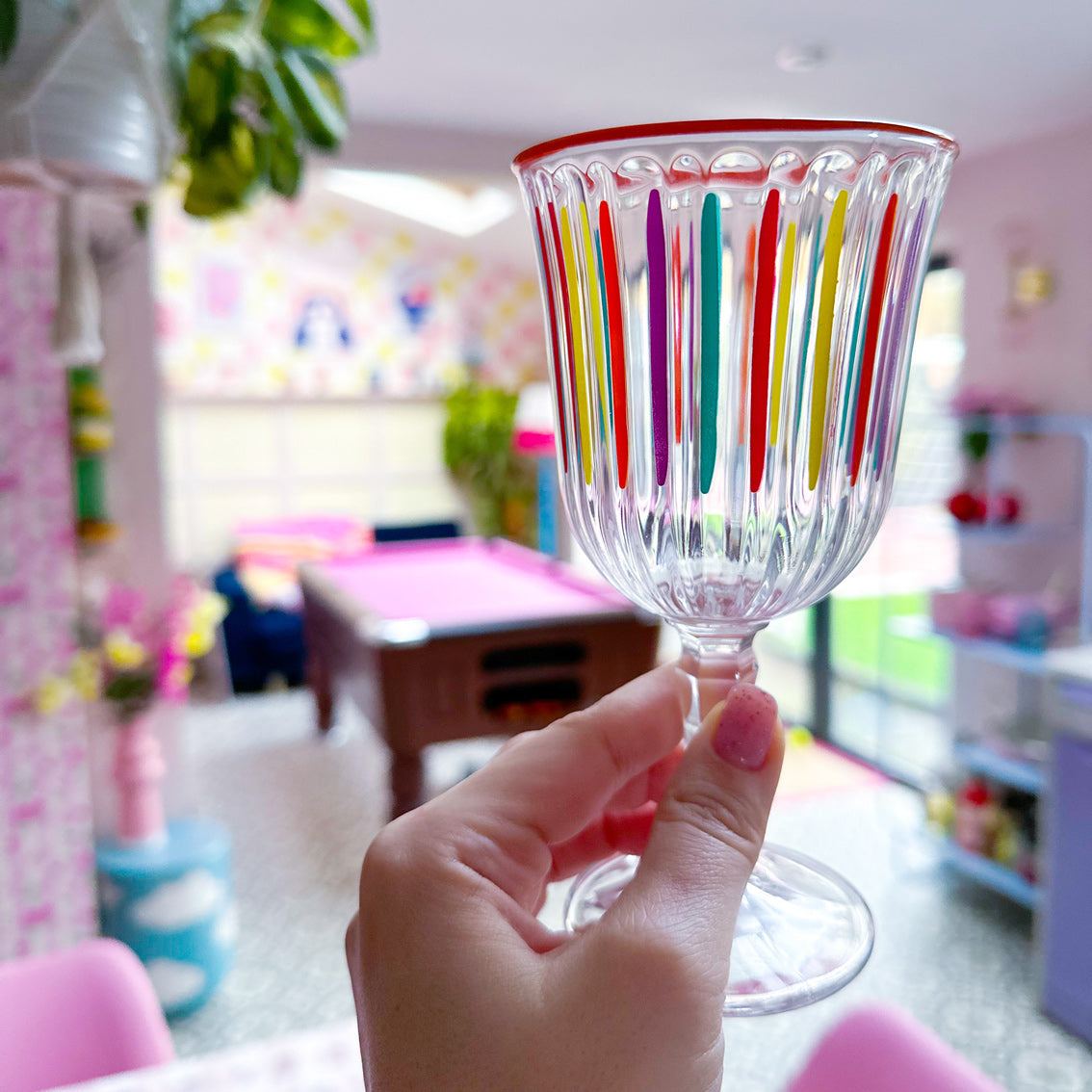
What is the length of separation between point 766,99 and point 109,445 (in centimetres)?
215

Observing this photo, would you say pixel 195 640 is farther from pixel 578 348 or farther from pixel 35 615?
pixel 578 348

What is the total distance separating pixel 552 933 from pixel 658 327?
311mm

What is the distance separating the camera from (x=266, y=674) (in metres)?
5.45

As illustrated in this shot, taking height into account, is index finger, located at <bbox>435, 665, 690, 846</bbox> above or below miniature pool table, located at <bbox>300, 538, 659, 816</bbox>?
above

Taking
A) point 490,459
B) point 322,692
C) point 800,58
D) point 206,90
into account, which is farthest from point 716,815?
point 490,459

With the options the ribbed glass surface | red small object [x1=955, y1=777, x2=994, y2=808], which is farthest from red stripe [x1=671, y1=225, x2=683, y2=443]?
red small object [x1=955, y1=777, x2=994, y2=808]

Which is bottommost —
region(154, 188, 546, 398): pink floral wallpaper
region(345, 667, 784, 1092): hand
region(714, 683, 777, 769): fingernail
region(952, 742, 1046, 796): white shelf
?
region(952, 742, 1046, 796): white shelf

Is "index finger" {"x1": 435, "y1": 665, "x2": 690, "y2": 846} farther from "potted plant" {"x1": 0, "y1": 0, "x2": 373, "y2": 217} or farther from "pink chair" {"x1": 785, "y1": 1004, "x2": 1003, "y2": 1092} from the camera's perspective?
"potted plant" {"x1": 0, "y1": 0, "x2": 373, "y2": 217}

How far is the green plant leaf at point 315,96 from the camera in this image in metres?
Result: 1.14

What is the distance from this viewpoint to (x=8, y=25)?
0.82 meters

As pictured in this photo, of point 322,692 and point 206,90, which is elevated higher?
point 206,90

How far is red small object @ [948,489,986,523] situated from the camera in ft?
10.9

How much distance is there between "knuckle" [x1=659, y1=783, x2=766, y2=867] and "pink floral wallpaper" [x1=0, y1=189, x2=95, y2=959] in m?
2.28

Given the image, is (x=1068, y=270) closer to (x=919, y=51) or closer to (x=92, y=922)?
(x=919, y=51)
